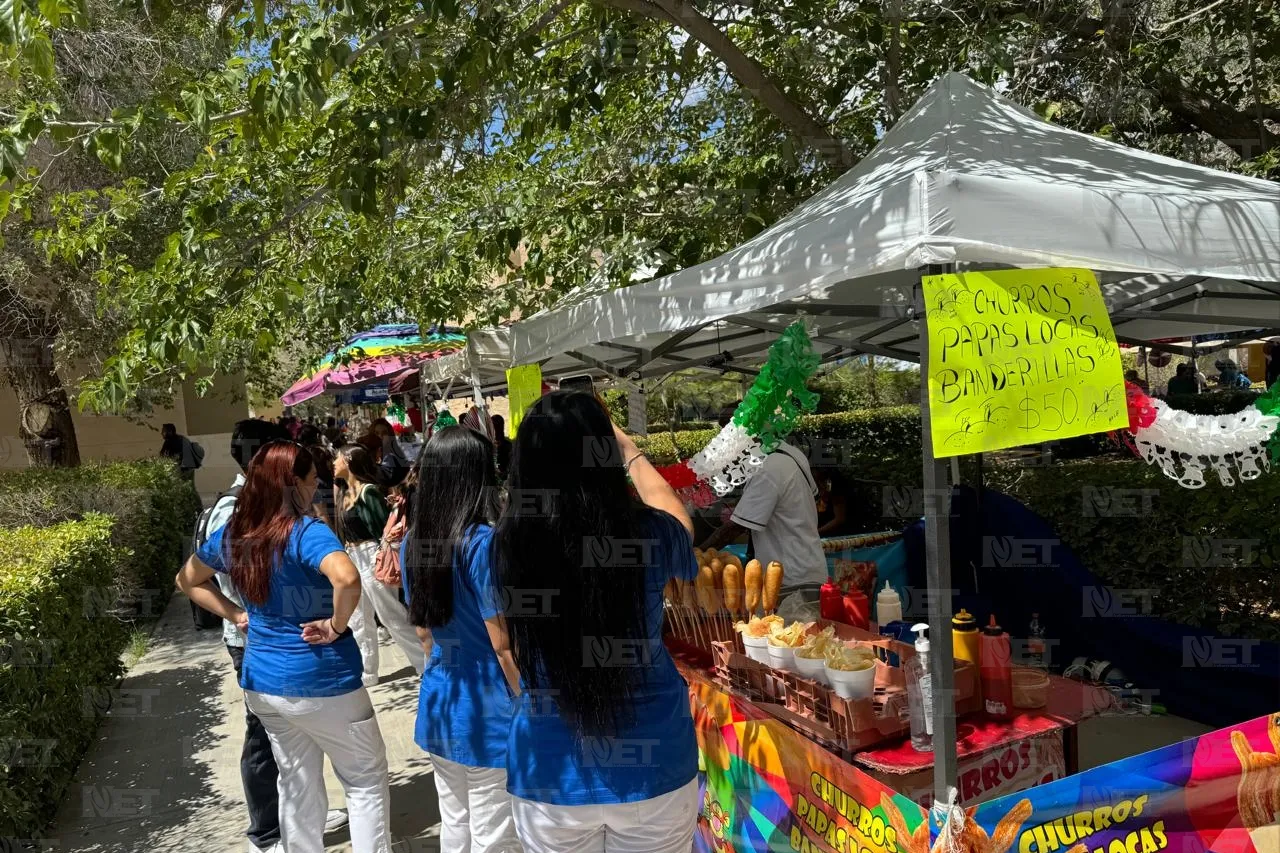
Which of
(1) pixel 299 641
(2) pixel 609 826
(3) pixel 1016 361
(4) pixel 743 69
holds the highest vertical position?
(4) pixel 743 69

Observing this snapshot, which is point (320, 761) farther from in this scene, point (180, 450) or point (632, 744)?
point (180, 450)

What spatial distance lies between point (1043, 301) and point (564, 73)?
494 centimetres

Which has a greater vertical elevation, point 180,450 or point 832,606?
point 180,450

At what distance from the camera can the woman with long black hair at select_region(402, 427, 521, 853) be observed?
2.67 m

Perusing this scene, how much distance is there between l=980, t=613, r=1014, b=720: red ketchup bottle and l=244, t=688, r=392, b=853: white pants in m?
2.12

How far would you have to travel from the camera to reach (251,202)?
5.30 metres

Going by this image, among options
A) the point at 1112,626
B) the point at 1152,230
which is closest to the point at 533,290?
the point at 1112,626

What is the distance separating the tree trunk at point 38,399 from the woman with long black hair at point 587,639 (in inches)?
470

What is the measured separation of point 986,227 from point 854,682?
138cm

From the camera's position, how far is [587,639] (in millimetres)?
2029

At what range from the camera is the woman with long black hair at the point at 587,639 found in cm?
202

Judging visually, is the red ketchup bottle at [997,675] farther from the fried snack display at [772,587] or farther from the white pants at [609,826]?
the white pants at [609,826]
